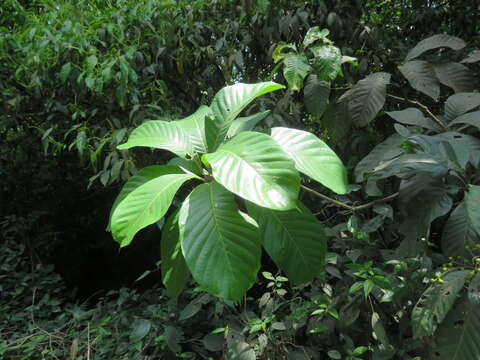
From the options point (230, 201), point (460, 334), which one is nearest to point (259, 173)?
point (230, 201)

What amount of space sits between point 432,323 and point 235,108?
757 mm

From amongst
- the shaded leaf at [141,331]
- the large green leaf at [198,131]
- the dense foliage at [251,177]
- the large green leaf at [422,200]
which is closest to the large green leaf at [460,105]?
the dense foliage at [251,177]

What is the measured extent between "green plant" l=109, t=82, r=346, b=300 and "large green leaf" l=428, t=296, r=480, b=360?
0.45 meters

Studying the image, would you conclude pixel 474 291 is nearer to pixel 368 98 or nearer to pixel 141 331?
Answer: pixel 368 98

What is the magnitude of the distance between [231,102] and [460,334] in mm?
826

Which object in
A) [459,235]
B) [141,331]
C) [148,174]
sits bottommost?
[141,331]

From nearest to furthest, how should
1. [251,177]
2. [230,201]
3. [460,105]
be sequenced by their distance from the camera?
[251,177]
[230,201]
[460,105]

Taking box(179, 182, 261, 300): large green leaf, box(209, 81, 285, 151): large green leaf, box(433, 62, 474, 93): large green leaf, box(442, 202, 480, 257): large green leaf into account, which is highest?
box(209, 81, 285, 151): large green leaf

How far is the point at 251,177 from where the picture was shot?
58 centimetres

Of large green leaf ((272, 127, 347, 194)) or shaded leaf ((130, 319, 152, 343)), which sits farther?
shaded leaf ((130, 319, 152, 343))

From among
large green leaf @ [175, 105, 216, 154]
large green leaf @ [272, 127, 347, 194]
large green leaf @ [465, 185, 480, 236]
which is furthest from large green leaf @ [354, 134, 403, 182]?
large green leaf @ [175, 105, 216, 154]

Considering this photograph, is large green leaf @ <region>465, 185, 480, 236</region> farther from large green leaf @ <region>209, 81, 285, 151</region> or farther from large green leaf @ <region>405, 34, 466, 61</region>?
large green leaf @ <region>405, 34, 466, 61</region>

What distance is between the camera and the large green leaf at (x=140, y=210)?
2.11ft

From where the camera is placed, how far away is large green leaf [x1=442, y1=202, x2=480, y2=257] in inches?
34.3
